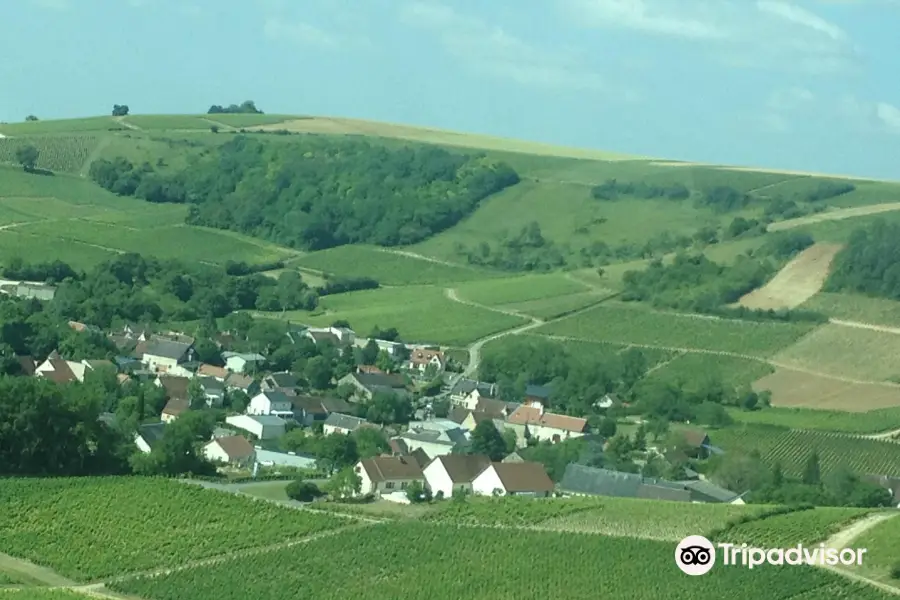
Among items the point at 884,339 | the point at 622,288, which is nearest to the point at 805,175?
the point at 622,288

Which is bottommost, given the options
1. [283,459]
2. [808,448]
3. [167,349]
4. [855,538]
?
[167,349]

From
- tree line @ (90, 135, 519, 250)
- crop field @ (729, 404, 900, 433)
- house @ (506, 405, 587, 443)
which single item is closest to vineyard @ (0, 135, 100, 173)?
tree line @ (90, 135, 519, 250)

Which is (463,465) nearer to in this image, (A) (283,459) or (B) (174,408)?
(A) (283,459)

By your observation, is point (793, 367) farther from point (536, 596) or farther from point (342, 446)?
point (536, 596)

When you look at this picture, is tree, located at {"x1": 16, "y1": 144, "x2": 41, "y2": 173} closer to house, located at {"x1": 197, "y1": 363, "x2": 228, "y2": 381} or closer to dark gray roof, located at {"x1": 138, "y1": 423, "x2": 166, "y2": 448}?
house, located at {"x1": 197, "y1": 363, "x2": 228, "y2": 381}

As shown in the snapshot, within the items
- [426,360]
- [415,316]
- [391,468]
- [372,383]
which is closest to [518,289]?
[415,316]

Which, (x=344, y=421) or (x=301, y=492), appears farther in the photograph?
(x=344, y=421)
